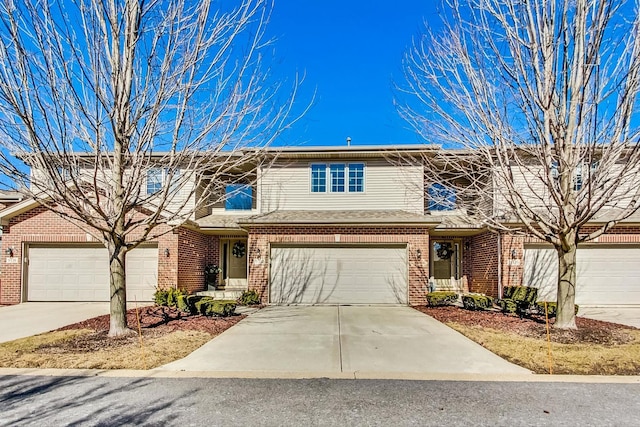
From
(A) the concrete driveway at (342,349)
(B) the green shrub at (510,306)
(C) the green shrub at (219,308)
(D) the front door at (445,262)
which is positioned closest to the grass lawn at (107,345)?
(A) the concrete driveway at (342,349)

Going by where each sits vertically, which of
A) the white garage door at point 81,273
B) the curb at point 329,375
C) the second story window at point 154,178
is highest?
the second story window at point 154,178

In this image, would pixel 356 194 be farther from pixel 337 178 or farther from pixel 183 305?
pixel 183 305

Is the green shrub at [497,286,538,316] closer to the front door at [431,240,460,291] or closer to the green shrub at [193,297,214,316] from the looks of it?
the front door at [431,240,460,291]

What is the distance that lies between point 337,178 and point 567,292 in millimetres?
9236

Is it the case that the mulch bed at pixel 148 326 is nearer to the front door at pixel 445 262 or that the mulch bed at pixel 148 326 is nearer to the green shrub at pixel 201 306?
the green shrub at pixel 201 306

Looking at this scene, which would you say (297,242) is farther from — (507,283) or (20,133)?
(20,133)

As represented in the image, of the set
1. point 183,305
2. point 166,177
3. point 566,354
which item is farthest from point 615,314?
point 166,177

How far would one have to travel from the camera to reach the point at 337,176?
15.8m

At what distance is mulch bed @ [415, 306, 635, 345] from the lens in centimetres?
785

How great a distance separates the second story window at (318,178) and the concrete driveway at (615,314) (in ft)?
31.8

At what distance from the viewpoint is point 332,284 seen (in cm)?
1377

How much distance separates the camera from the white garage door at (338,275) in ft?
44.8

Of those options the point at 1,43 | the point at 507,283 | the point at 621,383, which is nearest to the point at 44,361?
the point at 1,43

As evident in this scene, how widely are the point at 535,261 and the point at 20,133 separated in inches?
601
